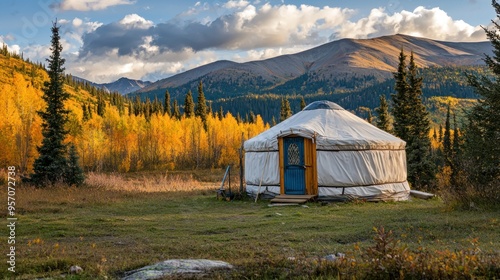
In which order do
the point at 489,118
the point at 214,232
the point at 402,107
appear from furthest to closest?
the point at 402,107
the point at 489,118
the point at 214,232

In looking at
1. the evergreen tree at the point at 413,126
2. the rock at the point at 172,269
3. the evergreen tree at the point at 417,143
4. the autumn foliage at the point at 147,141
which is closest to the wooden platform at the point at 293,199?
the rock at the point at 172,269

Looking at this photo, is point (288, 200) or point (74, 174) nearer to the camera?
point (288, 200)

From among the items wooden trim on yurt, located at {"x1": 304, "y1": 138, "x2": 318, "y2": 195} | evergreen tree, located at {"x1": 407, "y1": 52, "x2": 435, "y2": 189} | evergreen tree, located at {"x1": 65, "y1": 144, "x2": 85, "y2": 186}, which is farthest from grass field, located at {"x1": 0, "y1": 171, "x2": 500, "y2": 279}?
evergreen tree, located at {"x1": 407, "y1": 52, "x2": 435, "y2": 189}

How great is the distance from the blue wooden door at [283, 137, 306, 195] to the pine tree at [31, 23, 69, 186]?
28.3ft

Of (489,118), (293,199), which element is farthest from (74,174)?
(489,118)

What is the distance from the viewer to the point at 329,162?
12.8m

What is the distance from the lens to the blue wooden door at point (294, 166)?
13.1 meters

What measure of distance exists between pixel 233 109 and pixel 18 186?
148m

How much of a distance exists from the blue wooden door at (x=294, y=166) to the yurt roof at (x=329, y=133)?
0.31 m

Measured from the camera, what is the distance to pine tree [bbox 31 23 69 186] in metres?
16.7

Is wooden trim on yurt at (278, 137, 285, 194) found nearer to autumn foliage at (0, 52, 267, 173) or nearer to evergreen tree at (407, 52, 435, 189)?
evergreen tree at (407, 52, 435, 189)

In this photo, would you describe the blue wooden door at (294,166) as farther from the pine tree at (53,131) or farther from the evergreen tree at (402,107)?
the evergreen tree at (402,107)

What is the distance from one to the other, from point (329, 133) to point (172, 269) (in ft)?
32.4

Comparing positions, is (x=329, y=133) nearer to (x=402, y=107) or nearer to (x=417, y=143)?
(x=417, y=143)
